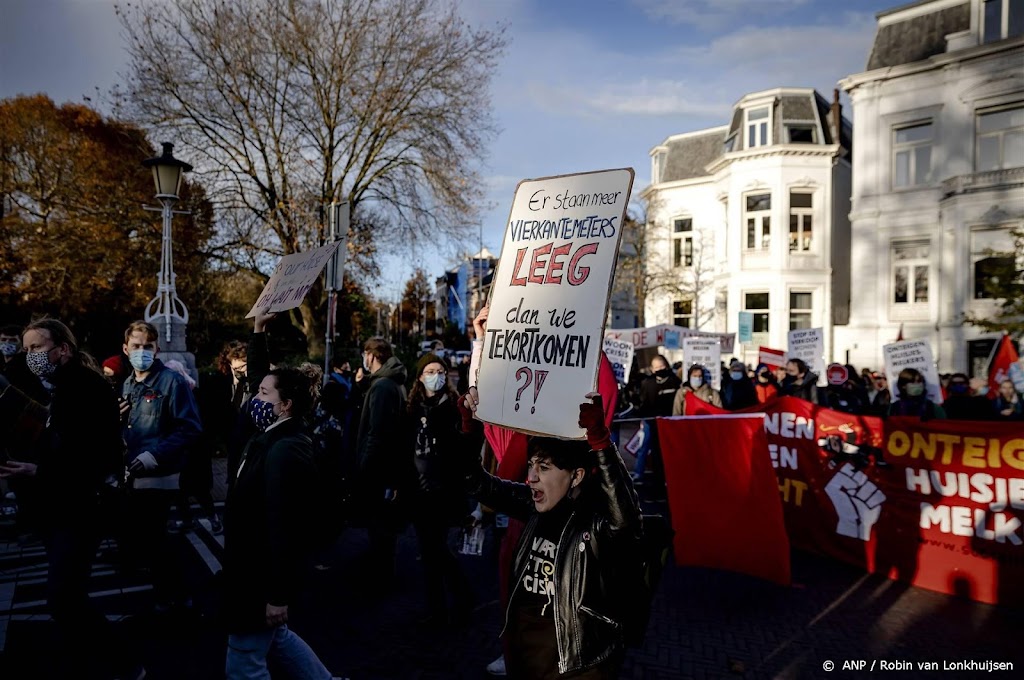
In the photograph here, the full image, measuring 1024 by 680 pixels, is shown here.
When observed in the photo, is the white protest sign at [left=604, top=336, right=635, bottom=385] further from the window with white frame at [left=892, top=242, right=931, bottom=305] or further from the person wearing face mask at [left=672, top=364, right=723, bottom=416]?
the window with white frame at [left=892, top=242, right=931, bottom=305]

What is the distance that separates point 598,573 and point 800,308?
1018 inches

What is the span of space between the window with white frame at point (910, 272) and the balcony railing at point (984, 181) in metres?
2.11

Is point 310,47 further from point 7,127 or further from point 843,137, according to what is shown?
point 843,137

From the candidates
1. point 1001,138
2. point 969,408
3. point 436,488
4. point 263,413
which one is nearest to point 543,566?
point 263,413

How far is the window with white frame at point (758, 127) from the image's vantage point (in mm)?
26516

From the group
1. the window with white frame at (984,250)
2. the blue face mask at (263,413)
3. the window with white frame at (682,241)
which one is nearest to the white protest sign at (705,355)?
the blue face mask at (263,413)

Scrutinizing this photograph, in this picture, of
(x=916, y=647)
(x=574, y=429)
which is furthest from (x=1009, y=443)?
(x=574, y=429)

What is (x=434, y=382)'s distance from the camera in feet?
16.2

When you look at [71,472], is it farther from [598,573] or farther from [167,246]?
[167,246]

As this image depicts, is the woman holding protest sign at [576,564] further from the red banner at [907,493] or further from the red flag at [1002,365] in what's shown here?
the red flag at [1002,365]

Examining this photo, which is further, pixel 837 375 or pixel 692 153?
pixel 692 153

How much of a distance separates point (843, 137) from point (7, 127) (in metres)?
31.6

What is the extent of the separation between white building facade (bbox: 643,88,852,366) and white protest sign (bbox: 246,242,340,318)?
2293 cm

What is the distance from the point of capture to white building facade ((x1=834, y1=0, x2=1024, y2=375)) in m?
19.9
